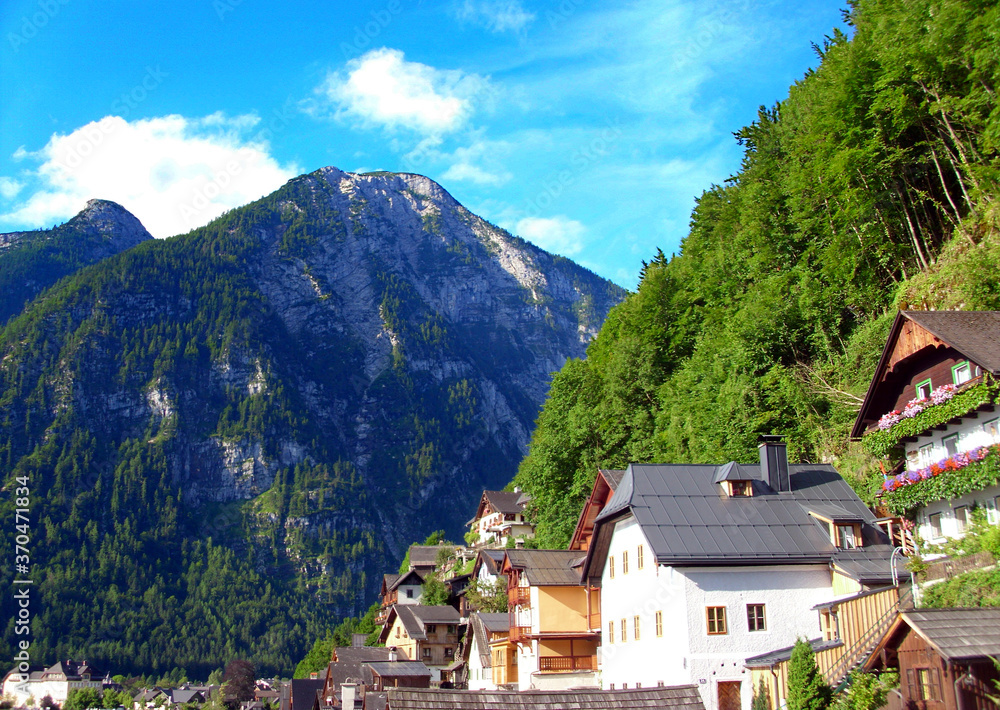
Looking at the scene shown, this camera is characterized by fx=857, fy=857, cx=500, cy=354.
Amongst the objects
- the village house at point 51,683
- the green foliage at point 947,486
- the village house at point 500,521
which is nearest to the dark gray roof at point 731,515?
the green foliage at point 947,486

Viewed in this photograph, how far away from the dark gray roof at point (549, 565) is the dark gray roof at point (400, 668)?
83.2 ft

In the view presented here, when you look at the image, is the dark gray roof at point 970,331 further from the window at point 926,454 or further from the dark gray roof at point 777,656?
the dark gray roof at point 777,656

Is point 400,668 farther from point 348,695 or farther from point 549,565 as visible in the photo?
point 549,565

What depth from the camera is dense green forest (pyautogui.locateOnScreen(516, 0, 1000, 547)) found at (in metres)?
32.1

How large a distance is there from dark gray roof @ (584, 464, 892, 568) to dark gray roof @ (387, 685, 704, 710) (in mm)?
9819

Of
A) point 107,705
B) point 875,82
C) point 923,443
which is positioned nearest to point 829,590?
point 923,443

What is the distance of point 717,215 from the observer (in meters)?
59.8

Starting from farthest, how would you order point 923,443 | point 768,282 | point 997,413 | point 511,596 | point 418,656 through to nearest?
1. point 418,656
2. point 511,596
3. point 768,282
4. point 923,443
5. point 997,413

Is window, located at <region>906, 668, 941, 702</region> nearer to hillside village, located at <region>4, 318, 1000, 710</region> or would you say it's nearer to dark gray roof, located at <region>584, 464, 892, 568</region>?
hillside village, located at <region>4, 318, 1000, 710</region>

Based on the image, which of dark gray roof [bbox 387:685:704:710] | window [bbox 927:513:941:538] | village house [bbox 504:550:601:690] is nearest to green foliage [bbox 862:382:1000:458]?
window [bbox 927:513:941:538]

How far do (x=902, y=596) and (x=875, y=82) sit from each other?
21949 mm

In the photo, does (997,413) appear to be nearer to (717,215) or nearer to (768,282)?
(768,282)

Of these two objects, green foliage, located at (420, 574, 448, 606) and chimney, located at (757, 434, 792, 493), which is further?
green foliage, located at (420, 574, 448, 606)

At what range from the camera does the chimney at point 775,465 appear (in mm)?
34094
